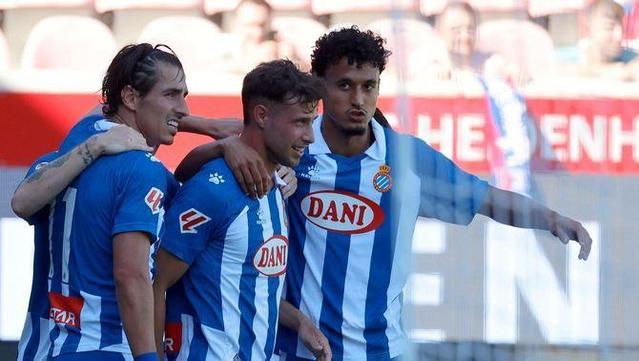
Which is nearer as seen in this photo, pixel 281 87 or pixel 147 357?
pixel 147 357

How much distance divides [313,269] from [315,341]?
21cm

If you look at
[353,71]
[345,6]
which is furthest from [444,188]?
[345,6]

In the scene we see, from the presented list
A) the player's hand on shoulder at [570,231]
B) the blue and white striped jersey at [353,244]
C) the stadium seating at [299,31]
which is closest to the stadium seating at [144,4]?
the stadium seating at [299,31]

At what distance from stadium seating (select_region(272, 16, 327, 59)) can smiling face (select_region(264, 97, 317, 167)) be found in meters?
2.64

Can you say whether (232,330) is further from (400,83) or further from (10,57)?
(10,57)

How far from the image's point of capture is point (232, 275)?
9.21 ft

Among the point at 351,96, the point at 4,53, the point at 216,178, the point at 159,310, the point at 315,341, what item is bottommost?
the point at 315,341

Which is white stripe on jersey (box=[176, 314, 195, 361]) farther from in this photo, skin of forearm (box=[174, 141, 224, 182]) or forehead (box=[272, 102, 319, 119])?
forehead (box=[272, 102, 319, 119])

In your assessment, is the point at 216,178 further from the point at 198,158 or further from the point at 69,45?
the point at 69,45

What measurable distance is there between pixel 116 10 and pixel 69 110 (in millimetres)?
698

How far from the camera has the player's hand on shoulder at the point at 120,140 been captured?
270 centimetres

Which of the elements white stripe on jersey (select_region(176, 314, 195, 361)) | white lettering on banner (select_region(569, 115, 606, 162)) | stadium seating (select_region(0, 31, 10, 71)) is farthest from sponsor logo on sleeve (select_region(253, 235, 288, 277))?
stadium seating (select_region(0, 31, 10, 71))

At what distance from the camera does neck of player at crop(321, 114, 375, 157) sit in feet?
10.3

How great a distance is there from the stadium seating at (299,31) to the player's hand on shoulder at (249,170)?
267 cm
